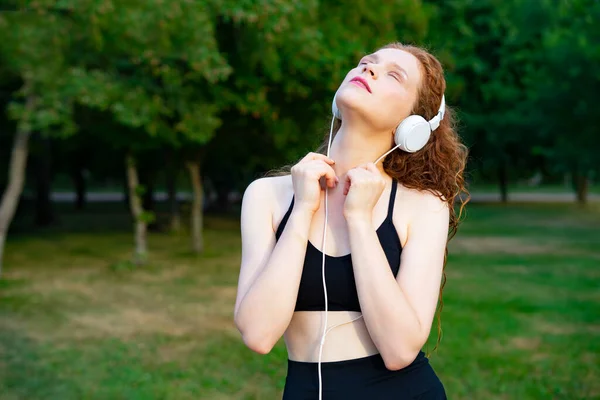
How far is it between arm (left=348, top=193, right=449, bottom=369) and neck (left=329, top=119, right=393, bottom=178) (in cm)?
26

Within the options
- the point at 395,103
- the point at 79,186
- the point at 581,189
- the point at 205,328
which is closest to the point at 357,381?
the point at 395,103

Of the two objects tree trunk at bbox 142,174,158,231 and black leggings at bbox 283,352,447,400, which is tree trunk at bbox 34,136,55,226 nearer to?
tree trunk at bbox 142,174,158,231

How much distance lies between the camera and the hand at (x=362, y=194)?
1.98 meters

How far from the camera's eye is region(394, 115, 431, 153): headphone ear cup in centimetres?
215

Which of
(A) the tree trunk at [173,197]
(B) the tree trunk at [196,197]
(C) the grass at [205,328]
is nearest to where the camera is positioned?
(C) the grass at [205,328]

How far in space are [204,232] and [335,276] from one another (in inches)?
943

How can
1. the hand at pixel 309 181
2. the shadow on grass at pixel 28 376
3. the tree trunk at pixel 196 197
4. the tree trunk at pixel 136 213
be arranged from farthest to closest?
the tree trunk at pixel 196 197
the tree trunk at pixel 136 213
the shadow on grass at pixel 28 376
the hand at pixel 309 181

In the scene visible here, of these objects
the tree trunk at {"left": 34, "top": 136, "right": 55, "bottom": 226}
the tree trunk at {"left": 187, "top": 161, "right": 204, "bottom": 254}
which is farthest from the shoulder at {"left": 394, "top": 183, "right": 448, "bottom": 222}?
the tree trunk at {"left": 34, "top": 136, "right": 55, "bottom": 226}

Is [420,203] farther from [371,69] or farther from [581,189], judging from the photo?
[581,189]

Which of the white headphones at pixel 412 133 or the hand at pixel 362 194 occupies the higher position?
the white headphones at pixel 412 133

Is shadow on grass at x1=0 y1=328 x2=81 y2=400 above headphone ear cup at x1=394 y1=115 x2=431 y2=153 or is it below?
below

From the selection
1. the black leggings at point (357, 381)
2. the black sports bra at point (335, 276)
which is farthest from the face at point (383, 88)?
the black leggings at point (357, 381)

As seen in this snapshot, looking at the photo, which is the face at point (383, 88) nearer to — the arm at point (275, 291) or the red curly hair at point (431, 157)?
the red curly hair at point (431, 157)

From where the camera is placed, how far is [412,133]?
216cm
